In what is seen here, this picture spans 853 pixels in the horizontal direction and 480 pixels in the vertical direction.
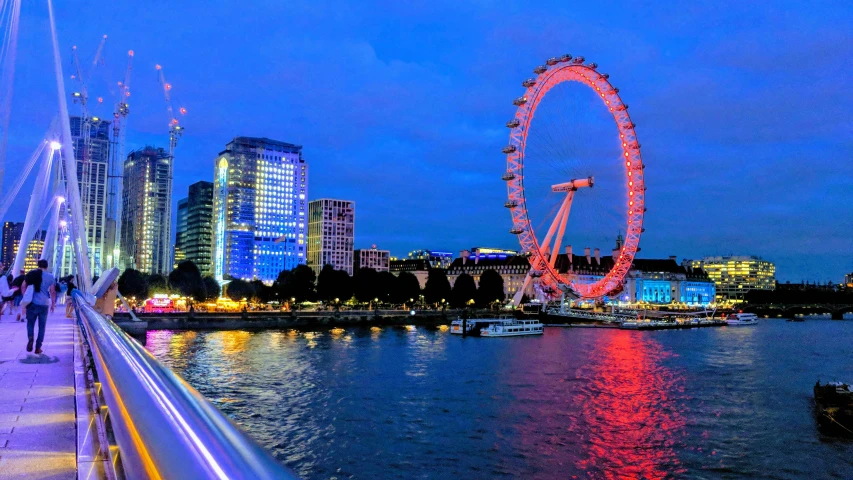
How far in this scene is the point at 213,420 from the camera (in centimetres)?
173

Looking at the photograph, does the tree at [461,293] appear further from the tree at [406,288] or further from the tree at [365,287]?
the tree at [365,287]

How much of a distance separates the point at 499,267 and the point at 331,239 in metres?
53.4

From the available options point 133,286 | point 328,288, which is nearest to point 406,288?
point 328,288

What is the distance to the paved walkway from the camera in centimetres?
408

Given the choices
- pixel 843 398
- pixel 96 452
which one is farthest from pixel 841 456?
pixel 96 452

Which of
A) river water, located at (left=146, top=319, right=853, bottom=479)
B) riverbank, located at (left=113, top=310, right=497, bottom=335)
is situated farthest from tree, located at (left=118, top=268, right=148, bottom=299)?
river water, located at (left=146, top=319, right=853, bottom=479)

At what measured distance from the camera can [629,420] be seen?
2784cm

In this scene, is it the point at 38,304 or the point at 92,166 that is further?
the point at 92,166

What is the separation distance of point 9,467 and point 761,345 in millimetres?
72482

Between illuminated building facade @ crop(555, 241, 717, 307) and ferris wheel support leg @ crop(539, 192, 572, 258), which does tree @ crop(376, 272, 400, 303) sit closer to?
ferris wheel support leg @ crop(539, 192, 572, 258)

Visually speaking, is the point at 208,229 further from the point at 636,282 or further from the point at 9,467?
the point at 9,467

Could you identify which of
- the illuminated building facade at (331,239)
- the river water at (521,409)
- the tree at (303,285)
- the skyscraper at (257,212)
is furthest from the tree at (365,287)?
the illuminated building facade at (331,239)

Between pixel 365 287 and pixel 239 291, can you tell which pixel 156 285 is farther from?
pixel 365 287

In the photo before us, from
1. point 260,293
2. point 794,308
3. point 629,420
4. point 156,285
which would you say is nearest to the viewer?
point 629,420
